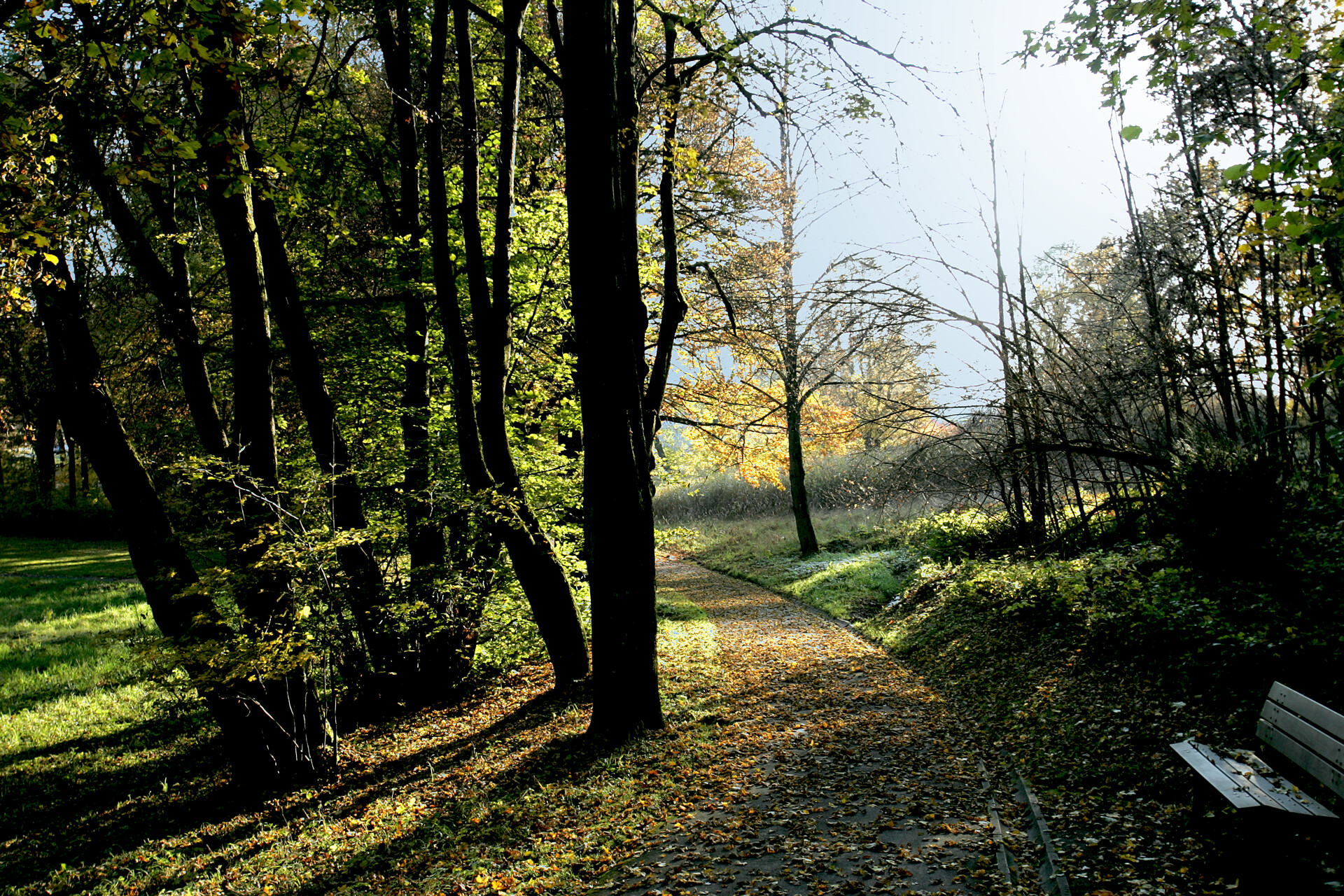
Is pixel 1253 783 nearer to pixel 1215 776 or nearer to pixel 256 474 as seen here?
pixel 1215 776

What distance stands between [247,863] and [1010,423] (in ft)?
29.2

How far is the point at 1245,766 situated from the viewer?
3729 mm

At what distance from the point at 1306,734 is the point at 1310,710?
0.12 m

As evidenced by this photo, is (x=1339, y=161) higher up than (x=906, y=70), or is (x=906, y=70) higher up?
(x=906, y=70)

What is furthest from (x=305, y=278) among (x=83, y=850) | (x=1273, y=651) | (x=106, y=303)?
(x=1273, y=651)

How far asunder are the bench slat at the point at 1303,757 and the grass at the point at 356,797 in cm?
343

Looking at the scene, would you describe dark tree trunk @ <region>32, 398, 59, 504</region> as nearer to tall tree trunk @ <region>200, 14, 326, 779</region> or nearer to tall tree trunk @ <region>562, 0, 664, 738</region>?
tall tree trunk @ <region>200, 14, 326, 779</region>

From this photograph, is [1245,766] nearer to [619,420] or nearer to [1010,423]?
[619,420]

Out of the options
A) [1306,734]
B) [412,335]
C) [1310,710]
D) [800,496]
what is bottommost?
[1306,734]

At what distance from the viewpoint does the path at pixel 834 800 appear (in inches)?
158

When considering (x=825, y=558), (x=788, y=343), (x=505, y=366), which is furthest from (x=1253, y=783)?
(x=825, y=558)

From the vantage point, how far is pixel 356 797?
6.47 metres

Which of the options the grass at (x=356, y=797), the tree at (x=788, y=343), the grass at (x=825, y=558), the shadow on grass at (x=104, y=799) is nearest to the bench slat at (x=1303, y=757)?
the grass at (x=356, y=797)

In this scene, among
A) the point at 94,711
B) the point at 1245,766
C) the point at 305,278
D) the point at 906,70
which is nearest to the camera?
the point at 1245,766
